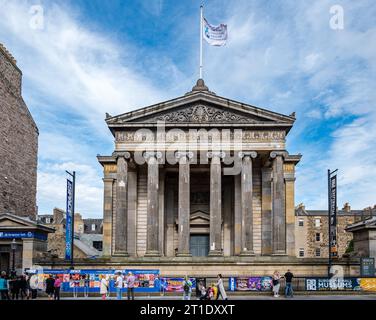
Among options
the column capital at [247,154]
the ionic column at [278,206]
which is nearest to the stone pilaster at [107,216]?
the column capital at [247,154]

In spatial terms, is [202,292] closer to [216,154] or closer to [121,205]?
[121,205]

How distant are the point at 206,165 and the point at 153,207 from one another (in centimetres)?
684

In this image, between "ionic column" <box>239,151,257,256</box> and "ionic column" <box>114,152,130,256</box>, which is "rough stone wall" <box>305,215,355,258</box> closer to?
"ionic column" <box>239,151,257,256</box>

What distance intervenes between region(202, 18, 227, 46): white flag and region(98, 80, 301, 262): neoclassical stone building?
370 cm

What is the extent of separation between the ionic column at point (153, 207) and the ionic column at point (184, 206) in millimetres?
1734

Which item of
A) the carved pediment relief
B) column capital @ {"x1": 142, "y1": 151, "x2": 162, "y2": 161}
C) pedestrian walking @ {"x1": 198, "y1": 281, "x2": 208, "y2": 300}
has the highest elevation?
the carved pediment relief

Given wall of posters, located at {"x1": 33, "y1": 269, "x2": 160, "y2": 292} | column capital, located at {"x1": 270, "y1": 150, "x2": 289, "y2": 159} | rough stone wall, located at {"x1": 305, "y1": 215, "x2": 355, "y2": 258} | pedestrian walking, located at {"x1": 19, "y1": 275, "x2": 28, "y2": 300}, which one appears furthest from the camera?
rough stone wall, located at {"x1": 305, "y1": 215, "x2": 355, "y2": 258}

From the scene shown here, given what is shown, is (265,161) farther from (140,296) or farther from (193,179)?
(140,296)

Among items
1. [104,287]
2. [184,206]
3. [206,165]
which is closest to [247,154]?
[206,165]

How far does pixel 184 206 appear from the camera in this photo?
118 ft

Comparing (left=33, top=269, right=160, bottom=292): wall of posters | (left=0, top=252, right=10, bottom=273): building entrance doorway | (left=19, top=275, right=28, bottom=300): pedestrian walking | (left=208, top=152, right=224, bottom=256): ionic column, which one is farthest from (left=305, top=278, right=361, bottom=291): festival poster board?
(left=0, top=252, right=10, bottom=273): building entrance doorway

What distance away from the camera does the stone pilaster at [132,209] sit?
39.9 m

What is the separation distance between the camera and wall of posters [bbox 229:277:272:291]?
28141mm
